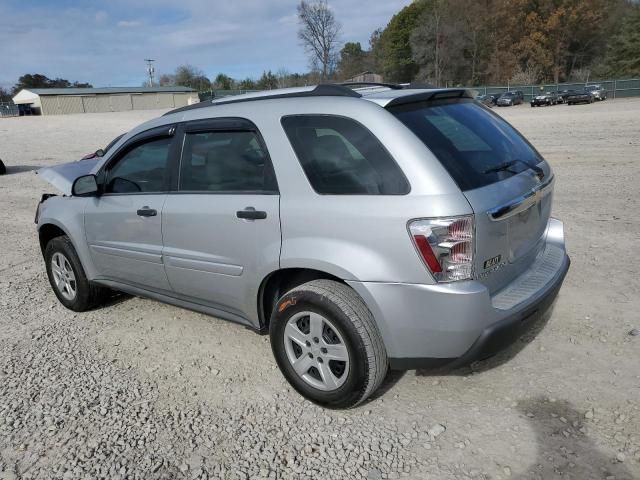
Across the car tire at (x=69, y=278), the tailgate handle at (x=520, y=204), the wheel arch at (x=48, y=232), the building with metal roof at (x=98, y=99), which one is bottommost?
the car tire at (x=69, y=278)

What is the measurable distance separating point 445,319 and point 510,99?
158ft

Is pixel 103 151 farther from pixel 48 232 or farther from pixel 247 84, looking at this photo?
pixel 247 84

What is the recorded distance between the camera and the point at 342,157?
2.83 m

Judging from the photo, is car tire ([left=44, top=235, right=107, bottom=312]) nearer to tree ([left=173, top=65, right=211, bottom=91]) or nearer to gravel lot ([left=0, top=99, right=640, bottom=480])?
gravel lot ([left=0, top=99, right=640, bottom=480])

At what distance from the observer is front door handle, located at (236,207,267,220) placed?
3010 millimetres

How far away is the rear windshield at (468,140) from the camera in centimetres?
268

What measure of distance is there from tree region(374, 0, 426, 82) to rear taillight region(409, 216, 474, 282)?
8475 cm

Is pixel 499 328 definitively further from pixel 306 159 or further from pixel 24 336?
pixel 24 336

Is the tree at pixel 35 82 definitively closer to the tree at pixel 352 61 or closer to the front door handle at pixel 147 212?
the tree at pixel 352 61

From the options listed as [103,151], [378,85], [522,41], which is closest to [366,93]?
[378,85]

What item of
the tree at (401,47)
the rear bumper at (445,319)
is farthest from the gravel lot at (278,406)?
the tree at (401,47)

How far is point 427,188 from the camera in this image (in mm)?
2521

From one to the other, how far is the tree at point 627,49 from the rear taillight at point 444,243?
63669mm

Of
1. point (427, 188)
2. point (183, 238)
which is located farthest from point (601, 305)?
point (183, 238)
